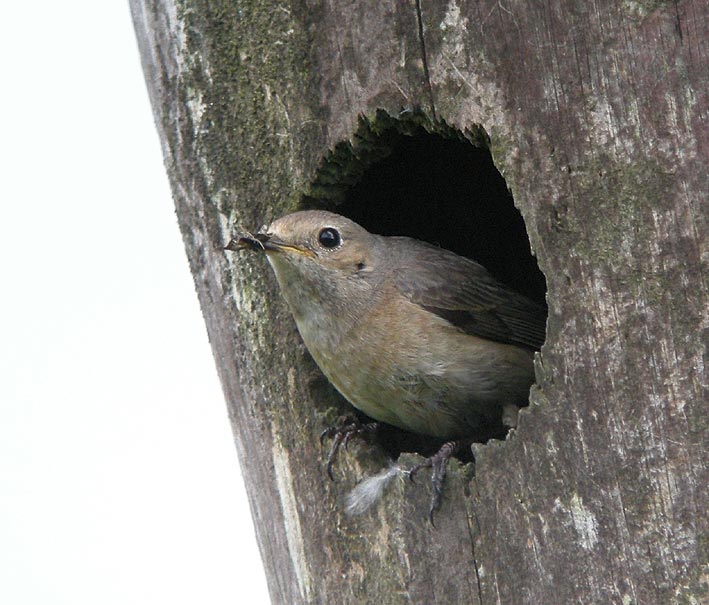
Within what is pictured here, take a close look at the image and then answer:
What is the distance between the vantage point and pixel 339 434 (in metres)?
4.24

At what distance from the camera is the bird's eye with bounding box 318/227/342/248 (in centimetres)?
430

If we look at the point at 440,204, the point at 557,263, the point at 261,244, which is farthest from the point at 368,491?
the point at 440,204

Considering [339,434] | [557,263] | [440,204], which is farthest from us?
[440,204]

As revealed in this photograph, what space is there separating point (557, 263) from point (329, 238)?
1.13m

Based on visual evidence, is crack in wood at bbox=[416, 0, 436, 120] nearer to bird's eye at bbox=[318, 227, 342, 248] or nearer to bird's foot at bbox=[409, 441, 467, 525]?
bird's eye at bbox=[318, 227, 342, 248]

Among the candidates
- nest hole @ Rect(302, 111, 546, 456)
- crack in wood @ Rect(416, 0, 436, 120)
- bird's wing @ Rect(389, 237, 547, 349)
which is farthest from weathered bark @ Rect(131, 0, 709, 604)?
bird's wing @ Rect(389, 237, 547, 349)

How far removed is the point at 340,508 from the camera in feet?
13.6

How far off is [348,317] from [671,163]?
1565 mm

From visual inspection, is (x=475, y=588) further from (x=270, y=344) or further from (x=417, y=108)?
(x=417, y=108)

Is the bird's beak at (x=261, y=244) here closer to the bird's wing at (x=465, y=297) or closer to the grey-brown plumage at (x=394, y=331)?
the grey-brown plumage at (x=394, y=331)

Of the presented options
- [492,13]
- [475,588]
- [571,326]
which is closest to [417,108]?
[492,13]

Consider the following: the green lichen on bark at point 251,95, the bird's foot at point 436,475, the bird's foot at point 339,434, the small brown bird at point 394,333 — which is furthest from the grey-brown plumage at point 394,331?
the bird's foot at point 436,475

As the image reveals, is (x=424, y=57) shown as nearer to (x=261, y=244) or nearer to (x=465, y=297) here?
(x=261, y=244)

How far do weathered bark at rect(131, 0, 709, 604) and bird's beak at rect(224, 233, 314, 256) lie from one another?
0.20 metres
